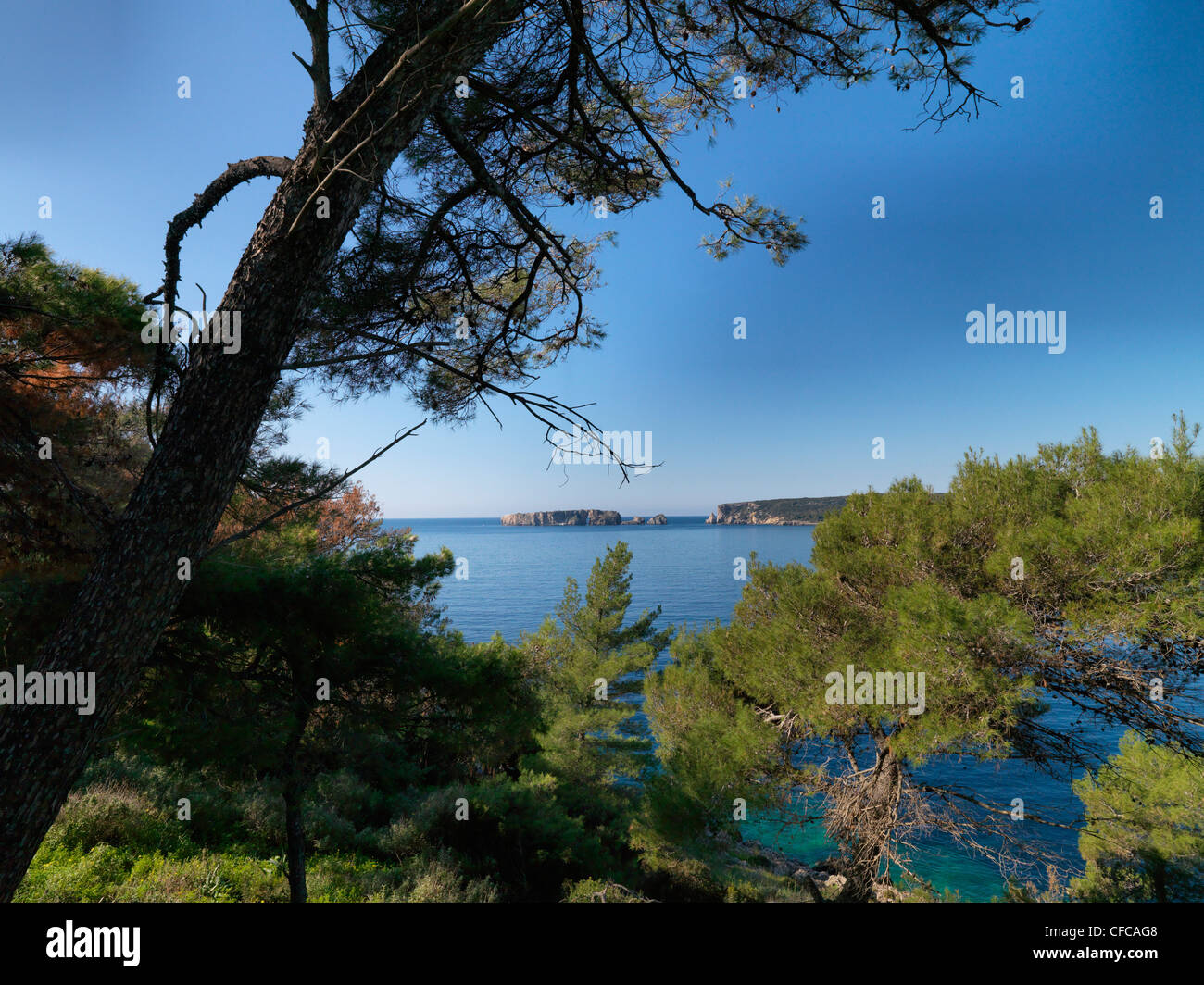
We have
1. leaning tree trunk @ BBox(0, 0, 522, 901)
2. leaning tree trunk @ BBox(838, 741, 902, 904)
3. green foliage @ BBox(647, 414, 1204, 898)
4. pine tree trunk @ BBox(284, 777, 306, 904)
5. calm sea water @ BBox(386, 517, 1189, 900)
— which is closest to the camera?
leaning tree trunk @ BBox(0, 0, 522, 901)

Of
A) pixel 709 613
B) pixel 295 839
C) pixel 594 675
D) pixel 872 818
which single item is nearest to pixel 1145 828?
pixel 872 818

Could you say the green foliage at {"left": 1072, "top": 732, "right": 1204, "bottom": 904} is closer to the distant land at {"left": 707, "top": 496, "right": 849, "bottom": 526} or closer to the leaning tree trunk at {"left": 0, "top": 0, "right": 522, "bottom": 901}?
the distant land at {"left": 707, "top": 496, "right": 849, "bottom": 526}

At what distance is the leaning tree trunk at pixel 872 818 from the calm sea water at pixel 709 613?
53.3 inches

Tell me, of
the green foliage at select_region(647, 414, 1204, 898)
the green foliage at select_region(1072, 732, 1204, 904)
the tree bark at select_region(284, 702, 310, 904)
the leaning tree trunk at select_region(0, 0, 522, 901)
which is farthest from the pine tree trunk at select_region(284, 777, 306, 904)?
the green foliage at select_region(1072, 732, 1204, 904)

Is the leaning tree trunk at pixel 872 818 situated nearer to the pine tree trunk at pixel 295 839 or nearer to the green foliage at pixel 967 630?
the green foliage at pixel 967 630

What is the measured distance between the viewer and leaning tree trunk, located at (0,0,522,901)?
157 centimetres

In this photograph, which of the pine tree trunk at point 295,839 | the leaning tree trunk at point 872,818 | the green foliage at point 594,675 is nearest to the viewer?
the pine tree trunk at point 295,839

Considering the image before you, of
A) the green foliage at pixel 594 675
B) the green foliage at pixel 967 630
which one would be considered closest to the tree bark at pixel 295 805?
the green foliage at pixel 967 630

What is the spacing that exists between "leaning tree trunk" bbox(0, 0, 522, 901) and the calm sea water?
27.1 feet

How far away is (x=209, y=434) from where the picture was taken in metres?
1.73

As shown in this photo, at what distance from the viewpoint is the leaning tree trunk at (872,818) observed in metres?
7.65

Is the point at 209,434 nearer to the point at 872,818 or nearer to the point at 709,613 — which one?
the point at 872,818
